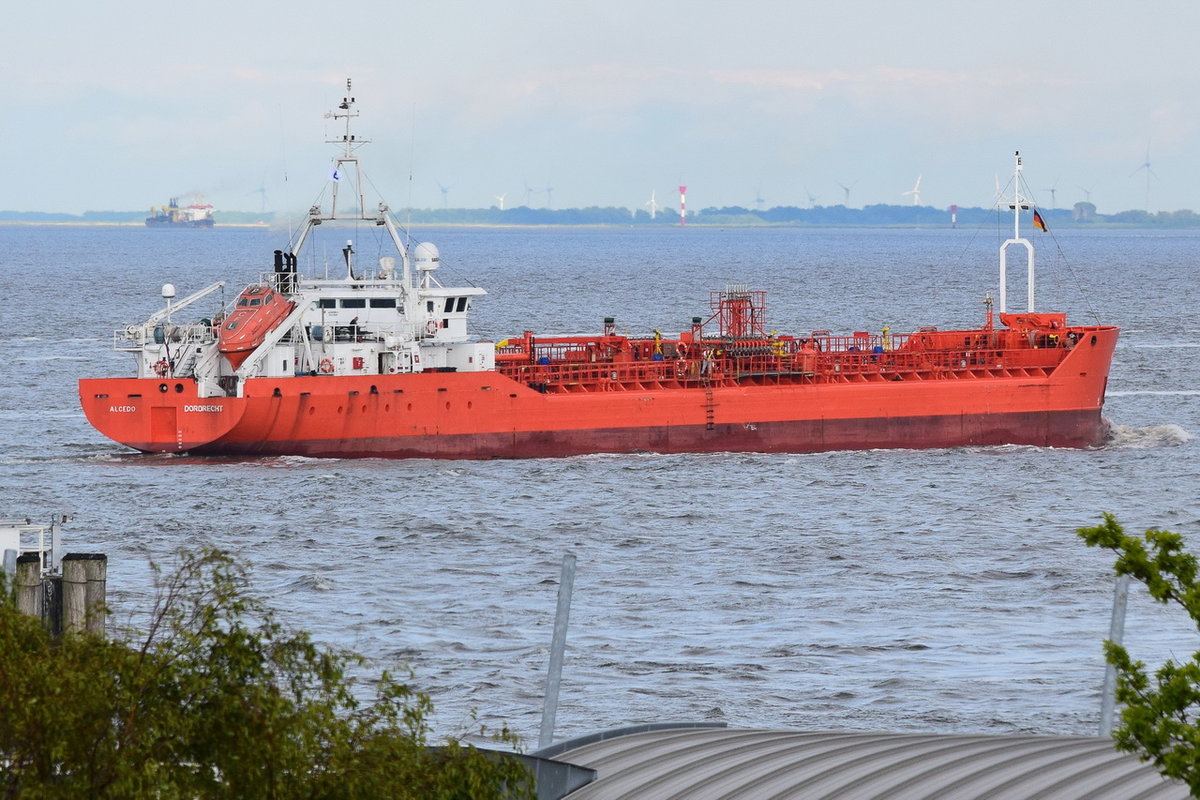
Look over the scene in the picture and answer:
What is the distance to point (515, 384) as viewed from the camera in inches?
1705

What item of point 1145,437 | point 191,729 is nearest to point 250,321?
point 1145,437

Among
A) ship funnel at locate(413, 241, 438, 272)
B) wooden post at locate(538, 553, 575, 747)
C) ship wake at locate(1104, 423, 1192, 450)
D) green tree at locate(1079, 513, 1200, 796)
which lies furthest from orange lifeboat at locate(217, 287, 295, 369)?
green tree at locate(1079, 513, 1200, 796)

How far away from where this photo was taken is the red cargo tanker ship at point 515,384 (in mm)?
41844

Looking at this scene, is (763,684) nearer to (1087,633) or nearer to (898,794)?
(1087,633)

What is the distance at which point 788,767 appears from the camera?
1470cm

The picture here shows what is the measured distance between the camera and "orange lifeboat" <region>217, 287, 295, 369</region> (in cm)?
4191

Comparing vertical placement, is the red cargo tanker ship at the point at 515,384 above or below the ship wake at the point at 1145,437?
above

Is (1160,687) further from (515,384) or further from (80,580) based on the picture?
(515,384)

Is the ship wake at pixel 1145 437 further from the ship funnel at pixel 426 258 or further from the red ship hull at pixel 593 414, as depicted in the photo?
the ship funnel at pixel 426 258

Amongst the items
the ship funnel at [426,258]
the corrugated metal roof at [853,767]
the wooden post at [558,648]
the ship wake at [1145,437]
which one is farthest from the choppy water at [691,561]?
the corrugated metal roof at [853,767]

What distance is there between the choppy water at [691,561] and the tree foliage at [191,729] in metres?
10.5

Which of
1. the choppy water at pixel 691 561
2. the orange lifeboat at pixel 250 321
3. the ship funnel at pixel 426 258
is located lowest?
the choppy water at pixel 691 561

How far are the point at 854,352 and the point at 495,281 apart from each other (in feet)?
299

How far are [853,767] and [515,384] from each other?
29.2 m
